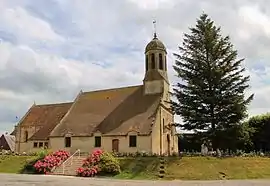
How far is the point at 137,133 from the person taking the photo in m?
42.6

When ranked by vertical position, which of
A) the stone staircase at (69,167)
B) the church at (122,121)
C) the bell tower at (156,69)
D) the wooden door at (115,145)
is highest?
the bell tower at (156,69)

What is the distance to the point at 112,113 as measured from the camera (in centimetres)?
4750

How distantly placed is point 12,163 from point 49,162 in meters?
7.25

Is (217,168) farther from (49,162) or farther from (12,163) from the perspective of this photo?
(12,163)

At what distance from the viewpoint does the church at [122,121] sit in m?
43.3

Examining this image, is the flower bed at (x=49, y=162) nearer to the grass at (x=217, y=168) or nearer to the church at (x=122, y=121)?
the church at (x=122, y=121)

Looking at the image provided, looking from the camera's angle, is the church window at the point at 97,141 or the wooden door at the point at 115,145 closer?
the wooden door at the point at 115,145

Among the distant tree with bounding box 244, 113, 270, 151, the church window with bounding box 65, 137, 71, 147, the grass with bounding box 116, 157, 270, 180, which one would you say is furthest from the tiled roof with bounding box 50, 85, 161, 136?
the distant tree with bounding box 244, 113, 270, 151

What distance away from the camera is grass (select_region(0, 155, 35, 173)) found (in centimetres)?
3647

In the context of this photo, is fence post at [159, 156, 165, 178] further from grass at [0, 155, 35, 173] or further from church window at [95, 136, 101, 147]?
grass at [0, 155, 35, 173]

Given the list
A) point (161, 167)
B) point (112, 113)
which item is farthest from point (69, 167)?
point (112, 113)

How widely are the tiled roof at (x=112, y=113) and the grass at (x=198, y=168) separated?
9997 mm

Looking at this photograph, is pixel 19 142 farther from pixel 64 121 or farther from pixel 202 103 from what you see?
pixel 202 103

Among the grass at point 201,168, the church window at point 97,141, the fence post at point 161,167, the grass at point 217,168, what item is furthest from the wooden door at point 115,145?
the grass at point 217,168
